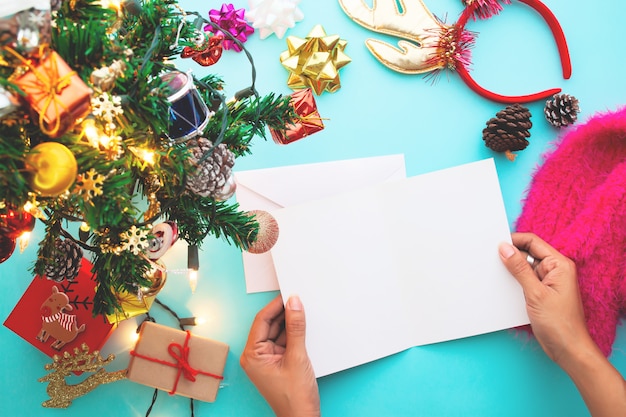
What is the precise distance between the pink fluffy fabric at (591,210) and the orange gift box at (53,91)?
0.88m

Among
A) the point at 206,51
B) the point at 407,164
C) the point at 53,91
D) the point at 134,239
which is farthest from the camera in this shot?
the point at 407,164

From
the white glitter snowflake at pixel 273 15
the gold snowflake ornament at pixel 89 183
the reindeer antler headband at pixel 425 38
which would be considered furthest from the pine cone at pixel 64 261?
the reindeer antler headband at pixel 425 38

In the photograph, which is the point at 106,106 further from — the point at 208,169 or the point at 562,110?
the point at 562,110

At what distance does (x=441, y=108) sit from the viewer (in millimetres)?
1015

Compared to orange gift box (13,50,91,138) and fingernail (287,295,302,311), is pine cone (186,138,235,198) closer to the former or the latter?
orange gift box (13,50,91,138)

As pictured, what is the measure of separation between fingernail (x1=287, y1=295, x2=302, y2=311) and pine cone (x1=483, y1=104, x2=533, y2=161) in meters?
0.51

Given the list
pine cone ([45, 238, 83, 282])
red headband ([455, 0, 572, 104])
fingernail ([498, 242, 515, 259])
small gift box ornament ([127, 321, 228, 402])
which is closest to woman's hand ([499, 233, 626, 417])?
fingernail ([498, 242, 515, 259])

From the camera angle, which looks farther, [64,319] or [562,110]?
[562,110]

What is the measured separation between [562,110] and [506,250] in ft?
1.06

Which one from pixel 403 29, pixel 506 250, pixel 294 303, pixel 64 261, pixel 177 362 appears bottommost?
pixel 177 362

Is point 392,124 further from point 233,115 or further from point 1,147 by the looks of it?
point 1,147

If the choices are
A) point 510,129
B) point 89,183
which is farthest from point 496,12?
point 89,183

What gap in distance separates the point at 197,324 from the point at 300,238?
28 cm

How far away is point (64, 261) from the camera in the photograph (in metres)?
0.62
